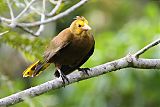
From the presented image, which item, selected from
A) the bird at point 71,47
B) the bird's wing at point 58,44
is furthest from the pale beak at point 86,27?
the bird's wing at point 58,44

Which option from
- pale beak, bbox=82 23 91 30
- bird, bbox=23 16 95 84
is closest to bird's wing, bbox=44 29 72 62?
bird, bbox=23 16 95 84

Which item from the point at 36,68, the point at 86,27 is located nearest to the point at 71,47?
the point at 86,27

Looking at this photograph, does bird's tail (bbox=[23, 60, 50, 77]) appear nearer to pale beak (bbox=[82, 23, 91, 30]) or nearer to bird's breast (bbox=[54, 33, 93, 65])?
bird's breast (bbox=[54, 33, 93, 65])

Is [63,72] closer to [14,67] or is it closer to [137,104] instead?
[137,104]

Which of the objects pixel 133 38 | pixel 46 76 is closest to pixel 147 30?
pixel 133 38

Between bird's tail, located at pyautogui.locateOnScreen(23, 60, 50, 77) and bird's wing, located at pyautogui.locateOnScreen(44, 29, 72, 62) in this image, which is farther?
bird's wing, located at pyautogui.locateOnScreen(44, 29, 72, 62)

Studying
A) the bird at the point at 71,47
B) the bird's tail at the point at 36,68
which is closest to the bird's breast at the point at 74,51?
the bird at the point at 71,47

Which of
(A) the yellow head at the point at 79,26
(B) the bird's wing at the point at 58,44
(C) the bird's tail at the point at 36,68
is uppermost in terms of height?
(A) the yellow head at the point at 79,26

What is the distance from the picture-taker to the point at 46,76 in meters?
4.75

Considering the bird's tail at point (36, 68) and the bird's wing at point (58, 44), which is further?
the bird's wing at point (58, 44)

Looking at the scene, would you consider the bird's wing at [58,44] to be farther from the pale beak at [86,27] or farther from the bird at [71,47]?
the pale beak at [86,27]

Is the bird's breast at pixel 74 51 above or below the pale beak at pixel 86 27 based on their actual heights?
below

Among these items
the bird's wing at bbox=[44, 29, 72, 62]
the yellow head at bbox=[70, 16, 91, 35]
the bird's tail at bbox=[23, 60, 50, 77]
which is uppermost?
the yellow head at bbox=[70, 16, 91, 35]

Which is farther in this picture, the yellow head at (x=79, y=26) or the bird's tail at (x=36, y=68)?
the yellow head at (x=79, y=26)
